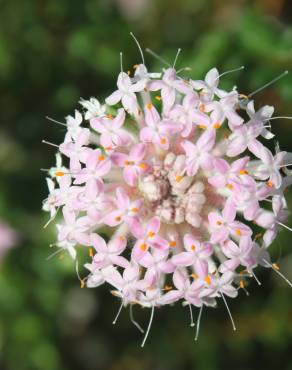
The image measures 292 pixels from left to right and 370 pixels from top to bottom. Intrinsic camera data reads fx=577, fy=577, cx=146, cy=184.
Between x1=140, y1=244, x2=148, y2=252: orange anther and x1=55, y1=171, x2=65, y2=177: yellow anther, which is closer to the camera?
x1=140, y1=244, x2=148, y2=252: orange anther

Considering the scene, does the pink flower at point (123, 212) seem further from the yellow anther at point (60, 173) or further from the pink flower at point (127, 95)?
the pink flower at point (127, 95)

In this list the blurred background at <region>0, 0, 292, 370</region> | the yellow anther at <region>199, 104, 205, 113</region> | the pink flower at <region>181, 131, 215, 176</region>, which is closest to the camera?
the pink flower at <region>181, 131, 215, 176</region>

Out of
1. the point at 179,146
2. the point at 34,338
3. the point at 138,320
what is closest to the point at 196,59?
the point at 179,146

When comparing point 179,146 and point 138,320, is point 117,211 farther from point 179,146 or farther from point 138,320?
point 138,320

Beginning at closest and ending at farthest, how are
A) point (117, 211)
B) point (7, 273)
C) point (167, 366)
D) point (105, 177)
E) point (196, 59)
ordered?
point (117, 211) → point (105, 177) → point (196, 59) → point (7, 273) → point (167, 366)

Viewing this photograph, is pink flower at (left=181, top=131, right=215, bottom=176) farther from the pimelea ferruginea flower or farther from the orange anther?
the orange anther

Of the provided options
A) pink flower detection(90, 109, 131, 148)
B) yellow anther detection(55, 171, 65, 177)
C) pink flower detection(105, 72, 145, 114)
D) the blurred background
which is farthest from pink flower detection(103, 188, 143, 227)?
the blurred background

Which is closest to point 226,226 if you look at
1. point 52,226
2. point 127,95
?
point 127,95
